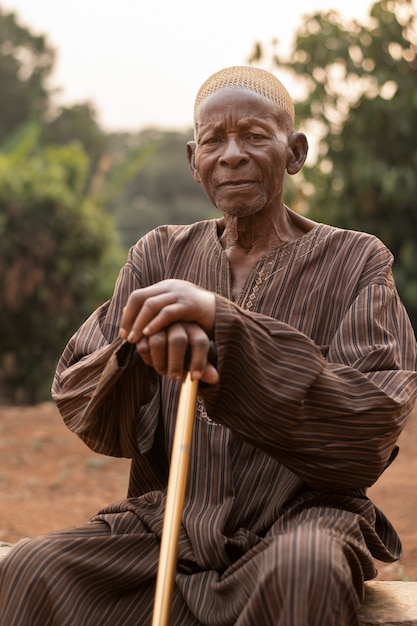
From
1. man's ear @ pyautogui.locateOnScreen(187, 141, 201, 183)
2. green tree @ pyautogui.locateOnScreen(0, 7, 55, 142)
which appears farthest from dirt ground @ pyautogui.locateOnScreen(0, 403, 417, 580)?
green tree @ pyautogui.locateOnScreen(0, 7, 55, 142)

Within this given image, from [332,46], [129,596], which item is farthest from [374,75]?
[129,596]

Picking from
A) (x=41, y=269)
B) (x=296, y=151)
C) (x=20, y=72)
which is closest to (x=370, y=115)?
(x=41, y=269)

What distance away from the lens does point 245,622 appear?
2.22 m

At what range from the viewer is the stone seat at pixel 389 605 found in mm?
2666

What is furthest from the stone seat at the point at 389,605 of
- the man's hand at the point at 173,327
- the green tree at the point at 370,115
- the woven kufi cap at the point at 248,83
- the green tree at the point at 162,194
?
the green tree at the point at 162,194

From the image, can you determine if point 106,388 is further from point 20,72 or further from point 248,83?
point 20,72

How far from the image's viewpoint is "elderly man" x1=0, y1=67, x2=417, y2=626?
227 cm

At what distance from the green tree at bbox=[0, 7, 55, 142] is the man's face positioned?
3077cm

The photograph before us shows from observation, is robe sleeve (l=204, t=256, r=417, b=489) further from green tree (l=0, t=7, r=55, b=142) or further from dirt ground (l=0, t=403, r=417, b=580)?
green tree (l=0, t=7, r=55, b=142)

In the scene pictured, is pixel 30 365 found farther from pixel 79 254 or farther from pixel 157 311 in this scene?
pixel 157 311

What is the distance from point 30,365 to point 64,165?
2.90m

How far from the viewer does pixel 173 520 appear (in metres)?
2.13

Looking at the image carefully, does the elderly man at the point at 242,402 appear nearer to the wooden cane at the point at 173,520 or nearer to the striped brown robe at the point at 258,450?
the striped brown robe at the point at 258,450

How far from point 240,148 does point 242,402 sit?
0.76 metres
